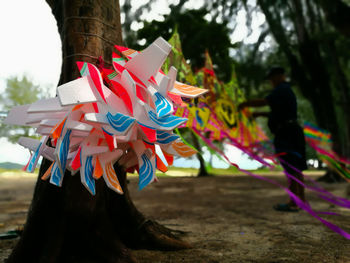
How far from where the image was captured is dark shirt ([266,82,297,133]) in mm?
3514

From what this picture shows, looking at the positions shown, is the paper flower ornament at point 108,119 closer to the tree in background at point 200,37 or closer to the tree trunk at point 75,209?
the tree trunk at point 75,209

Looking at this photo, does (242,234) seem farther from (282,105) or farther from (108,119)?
(108,119)

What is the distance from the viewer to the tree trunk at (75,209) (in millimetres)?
1544

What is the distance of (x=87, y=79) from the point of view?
103 cm

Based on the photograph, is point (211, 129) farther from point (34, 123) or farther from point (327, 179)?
point (327, 179)

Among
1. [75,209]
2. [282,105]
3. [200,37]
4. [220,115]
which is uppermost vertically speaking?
[200,37]

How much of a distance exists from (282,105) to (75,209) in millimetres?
2855

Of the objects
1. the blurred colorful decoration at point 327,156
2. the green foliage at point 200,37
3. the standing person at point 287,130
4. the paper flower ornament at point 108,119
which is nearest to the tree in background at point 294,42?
the green foliage at point 200,37

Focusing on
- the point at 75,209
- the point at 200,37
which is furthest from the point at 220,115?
the point at 200,37

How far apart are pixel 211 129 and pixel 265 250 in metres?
1.33

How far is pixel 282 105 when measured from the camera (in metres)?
3.52

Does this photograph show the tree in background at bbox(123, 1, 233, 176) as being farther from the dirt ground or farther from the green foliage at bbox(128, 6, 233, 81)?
the dirt ground

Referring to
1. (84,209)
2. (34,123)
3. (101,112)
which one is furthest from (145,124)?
(84,209)

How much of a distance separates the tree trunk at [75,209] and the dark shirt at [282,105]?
8.07ft
